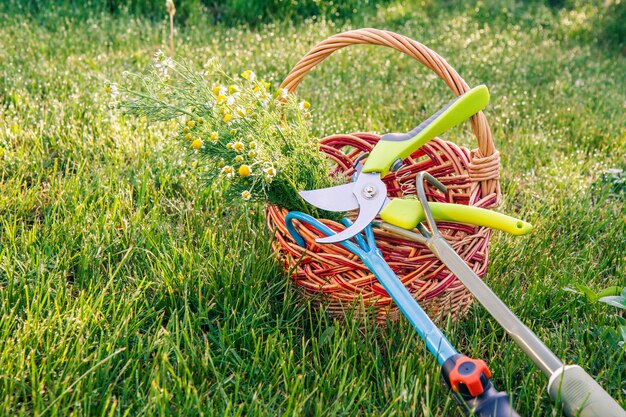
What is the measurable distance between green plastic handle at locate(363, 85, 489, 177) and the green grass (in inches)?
15.9

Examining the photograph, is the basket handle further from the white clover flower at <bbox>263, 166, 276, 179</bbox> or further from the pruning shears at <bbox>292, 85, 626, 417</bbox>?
the white clover flower at <bbox>263, 166, 276, 179</bbox>

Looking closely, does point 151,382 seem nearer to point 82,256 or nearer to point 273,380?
point 273,380

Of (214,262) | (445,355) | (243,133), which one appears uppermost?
(243,133)

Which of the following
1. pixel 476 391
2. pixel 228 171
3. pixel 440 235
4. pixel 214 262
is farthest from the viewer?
pixel 214 262

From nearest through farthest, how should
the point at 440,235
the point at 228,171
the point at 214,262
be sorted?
the point at 440,235 → the point at 228,171 → the point at 214,262

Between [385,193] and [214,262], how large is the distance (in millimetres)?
504

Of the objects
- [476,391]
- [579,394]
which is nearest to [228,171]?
[476,391]

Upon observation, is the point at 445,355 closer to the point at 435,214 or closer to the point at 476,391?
the point at 476,391

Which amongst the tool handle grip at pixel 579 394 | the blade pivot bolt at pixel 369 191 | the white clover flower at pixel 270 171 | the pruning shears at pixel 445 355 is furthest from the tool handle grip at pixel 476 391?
the white clover flower at pixel 270 171

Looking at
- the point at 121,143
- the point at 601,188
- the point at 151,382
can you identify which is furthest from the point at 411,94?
the point at 151,382

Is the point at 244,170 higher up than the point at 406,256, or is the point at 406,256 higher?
the point at 244,170

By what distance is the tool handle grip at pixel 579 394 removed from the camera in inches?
47.1

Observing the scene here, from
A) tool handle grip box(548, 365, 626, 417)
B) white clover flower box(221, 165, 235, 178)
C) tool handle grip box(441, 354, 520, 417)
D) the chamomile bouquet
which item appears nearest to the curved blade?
the chamomile bouquet

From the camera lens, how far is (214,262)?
174 cm
